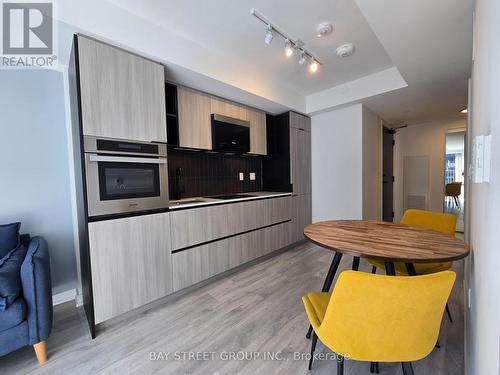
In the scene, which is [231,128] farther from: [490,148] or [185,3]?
[490,148]

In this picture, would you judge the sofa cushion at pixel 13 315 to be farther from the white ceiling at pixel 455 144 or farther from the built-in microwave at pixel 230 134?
the white ceiling at pixel 455 144

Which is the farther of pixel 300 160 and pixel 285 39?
pixel 300 160

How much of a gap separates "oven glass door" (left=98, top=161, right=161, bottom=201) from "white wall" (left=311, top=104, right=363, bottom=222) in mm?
2894

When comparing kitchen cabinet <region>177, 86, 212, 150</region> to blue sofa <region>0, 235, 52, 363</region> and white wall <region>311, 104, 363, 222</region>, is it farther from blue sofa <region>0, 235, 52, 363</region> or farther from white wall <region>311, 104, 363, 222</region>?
white wall <region>311, 104, 363, 222</region>

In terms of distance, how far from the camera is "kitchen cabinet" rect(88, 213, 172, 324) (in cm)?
177

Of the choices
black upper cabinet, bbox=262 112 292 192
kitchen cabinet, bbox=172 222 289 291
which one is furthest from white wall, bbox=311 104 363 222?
kitchen cabinet, bbox=172 222 289 291

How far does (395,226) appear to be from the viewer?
1.89 meters

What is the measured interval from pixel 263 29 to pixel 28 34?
1967mm

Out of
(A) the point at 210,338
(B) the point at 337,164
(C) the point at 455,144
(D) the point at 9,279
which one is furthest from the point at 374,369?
(C) the point at 455,144

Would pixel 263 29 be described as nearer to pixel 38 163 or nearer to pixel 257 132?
pixel 257 132

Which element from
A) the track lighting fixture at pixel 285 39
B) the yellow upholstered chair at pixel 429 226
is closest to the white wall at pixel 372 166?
the yellow upholstered chair at pixel 429 226

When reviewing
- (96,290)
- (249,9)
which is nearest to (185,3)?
(249,9)

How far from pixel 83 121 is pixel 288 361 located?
2.27 metres

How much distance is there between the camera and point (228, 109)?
3.12m
